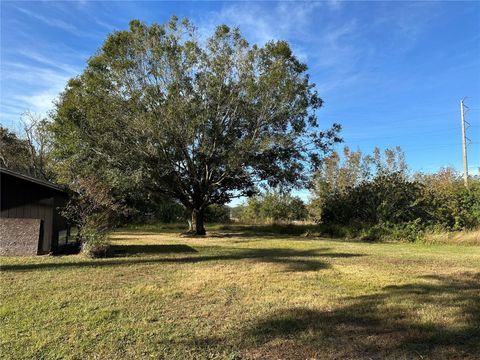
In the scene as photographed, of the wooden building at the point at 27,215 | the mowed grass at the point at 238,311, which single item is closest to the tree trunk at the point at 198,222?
the wooden building at the point at 27,215

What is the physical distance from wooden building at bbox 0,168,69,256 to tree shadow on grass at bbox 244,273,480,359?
27.6ft

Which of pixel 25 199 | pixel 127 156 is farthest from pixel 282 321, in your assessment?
pixel 127 156

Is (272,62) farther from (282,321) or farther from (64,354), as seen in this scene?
(64,354)

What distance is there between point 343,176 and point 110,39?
23.7 m

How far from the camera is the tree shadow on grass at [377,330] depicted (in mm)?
4172

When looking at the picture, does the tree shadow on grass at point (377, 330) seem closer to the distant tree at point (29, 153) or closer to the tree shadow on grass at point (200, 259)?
the tree shadow on grass at point (200, 259)

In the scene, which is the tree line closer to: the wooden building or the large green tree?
the large green tree

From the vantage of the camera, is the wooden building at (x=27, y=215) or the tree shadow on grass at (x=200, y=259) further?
the wooden building at (x=27, y=215)

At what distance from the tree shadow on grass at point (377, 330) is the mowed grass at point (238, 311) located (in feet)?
0.04

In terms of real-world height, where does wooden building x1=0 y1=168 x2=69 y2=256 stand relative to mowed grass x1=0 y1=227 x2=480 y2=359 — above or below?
above

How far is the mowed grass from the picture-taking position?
13.9 ft

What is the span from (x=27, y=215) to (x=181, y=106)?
8.39 m

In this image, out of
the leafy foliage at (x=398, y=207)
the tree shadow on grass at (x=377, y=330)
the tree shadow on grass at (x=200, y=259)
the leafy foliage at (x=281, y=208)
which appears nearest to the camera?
the tree shadow on grass at (x=377, y=330)

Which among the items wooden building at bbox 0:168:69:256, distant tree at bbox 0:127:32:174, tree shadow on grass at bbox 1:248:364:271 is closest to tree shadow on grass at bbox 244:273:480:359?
tree shadow on grass at bbox 1:248:364:271
